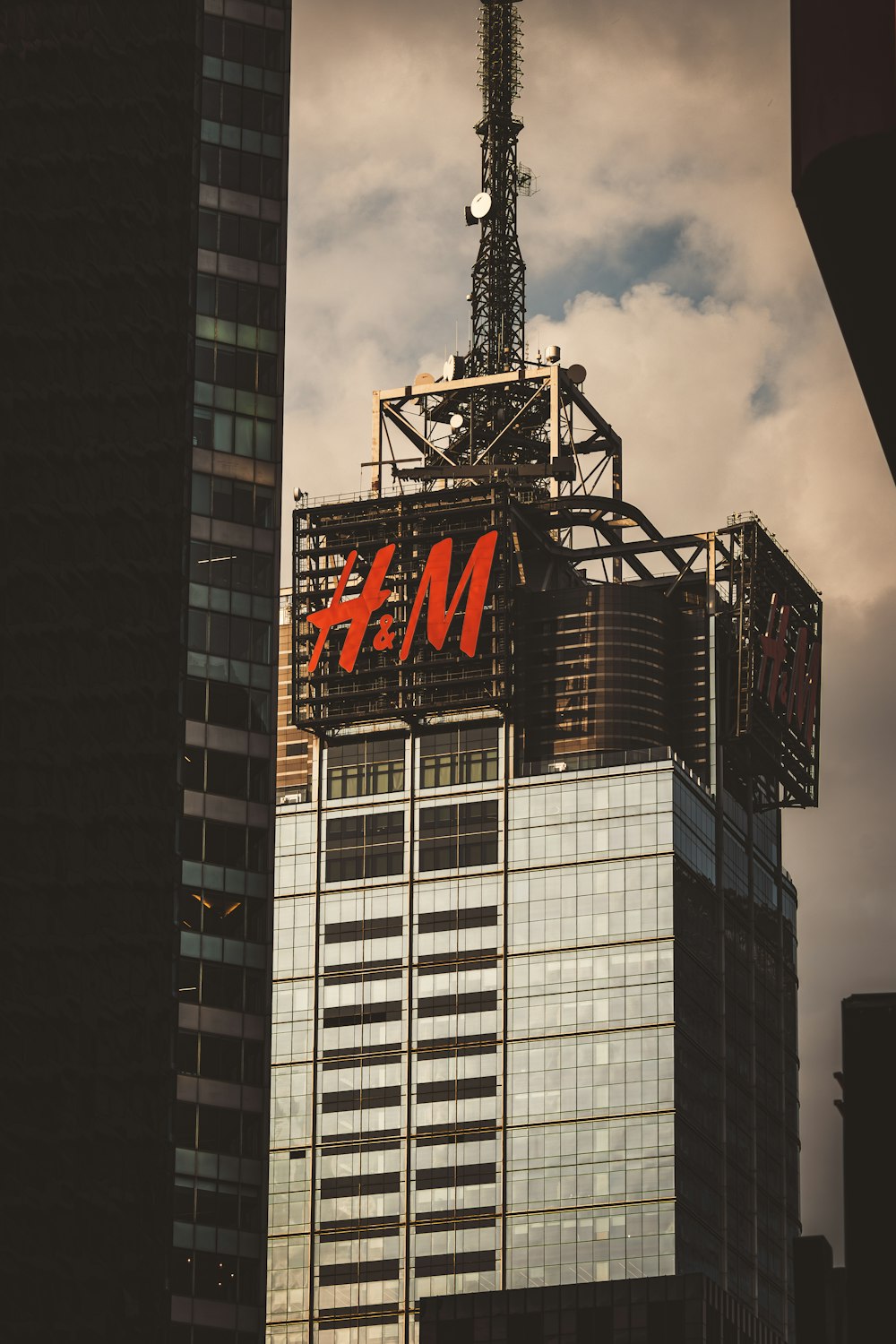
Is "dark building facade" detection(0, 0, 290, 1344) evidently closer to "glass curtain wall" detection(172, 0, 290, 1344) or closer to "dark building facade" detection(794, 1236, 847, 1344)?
"glass curtain wall" detection(172, 0, 290, 1344)

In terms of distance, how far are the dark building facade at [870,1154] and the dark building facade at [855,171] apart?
31.4 feet

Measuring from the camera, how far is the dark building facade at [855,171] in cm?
1761

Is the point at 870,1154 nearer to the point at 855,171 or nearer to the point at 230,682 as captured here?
the point at 855,171

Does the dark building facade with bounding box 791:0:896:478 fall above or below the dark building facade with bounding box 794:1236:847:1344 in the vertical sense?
above

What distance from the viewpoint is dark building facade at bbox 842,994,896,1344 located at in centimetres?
2564

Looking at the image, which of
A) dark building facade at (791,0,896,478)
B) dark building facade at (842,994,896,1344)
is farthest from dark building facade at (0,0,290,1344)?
dark building facade at (791,0,896,478)

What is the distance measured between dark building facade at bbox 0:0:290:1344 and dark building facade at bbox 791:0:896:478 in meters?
94.5

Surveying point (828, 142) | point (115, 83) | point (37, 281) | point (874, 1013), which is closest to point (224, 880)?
point (37, 281)

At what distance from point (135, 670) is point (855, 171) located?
10369 centimetres

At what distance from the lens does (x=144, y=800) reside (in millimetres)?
118062

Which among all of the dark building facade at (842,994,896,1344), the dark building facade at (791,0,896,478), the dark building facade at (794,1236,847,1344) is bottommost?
the dark building facade at (794,1236,847,1344)

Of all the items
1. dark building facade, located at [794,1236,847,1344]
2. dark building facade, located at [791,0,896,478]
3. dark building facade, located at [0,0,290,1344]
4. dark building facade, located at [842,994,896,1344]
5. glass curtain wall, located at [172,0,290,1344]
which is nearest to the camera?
dark building facade, located at [791,0,896,478]

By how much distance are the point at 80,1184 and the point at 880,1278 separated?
88.1 metres

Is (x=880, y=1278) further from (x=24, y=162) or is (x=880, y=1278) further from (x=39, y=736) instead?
(x=24, y=162)
